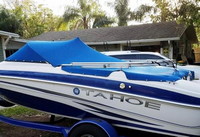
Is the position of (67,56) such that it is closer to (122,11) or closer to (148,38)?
(148,38)

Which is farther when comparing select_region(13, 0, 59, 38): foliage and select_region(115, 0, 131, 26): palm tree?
select_region(13, 0, 59, 38): foliage

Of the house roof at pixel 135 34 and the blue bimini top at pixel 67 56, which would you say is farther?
the house roof at pixel 135 34

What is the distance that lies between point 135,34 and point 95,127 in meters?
15.7

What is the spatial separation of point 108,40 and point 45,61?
14730 mm

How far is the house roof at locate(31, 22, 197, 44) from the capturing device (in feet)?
54.3

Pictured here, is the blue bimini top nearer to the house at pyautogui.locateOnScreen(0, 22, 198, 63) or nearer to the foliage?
the house at pyautogui.locateOnScreen(0, 22, 198, 63)

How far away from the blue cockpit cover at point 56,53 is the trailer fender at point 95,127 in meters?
1.10

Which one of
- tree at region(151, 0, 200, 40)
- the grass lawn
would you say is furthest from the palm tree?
the grass lawn

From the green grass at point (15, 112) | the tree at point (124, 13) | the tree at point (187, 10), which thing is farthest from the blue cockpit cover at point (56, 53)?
the tree at point (124, 13)

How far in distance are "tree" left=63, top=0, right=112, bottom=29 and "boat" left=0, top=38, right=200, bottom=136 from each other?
24.4 meters

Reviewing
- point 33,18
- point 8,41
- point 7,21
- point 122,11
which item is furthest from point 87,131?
point 33,18

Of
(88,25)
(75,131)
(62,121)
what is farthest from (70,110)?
(88,25)

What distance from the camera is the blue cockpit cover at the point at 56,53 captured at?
4.06 metres

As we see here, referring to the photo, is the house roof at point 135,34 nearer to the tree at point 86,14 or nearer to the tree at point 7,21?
the tree at point 86,14
